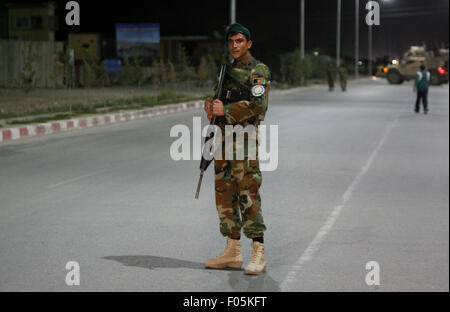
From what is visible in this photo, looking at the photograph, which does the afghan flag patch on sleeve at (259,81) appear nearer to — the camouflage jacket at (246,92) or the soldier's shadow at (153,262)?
the camouflage jacket at (246,92)

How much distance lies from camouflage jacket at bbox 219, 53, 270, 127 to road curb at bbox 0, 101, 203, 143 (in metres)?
11.3

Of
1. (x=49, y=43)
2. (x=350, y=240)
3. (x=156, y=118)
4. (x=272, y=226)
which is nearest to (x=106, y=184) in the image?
(x=272, y=226)

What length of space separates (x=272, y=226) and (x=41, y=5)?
57551 mm

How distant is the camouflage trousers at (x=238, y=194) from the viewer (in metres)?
5.16

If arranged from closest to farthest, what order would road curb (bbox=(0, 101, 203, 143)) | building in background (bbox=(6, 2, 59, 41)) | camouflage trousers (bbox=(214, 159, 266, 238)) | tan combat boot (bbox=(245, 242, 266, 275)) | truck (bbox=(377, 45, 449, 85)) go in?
camouflage trousers (bbox=(214, 159, 266, 238))
tan combat boot (bbox=(245, 242, 266, 275))
road curb (bbox=(0, 101, 203, 143))
truck (bbox=(377, 45, 449, 85))
building in background (bbox=(6, 2, 59, 41))

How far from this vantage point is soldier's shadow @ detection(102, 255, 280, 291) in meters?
5.23

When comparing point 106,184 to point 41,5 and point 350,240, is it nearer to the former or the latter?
point 350,240

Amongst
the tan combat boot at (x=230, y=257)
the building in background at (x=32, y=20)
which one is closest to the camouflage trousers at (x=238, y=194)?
the tan combat boot at (x=230, y=257)

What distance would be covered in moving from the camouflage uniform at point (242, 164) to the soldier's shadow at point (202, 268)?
301 millimetres

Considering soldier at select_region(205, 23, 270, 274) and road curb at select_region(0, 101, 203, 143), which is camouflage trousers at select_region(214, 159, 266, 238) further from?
road curb at select_region(0, 101, 203, 143)

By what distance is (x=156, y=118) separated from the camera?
2259 centimetres

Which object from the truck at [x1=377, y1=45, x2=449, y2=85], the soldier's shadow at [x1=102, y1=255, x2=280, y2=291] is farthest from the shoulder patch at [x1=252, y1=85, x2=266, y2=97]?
the truck at [x1=377, y1=45, x2=449, y2=85]

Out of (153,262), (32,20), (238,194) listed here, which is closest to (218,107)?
(238,194)

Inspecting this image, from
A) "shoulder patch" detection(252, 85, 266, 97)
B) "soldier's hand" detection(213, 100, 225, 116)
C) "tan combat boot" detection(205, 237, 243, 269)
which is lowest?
"tan combat boot" detection(205, 237, 243, 269)
